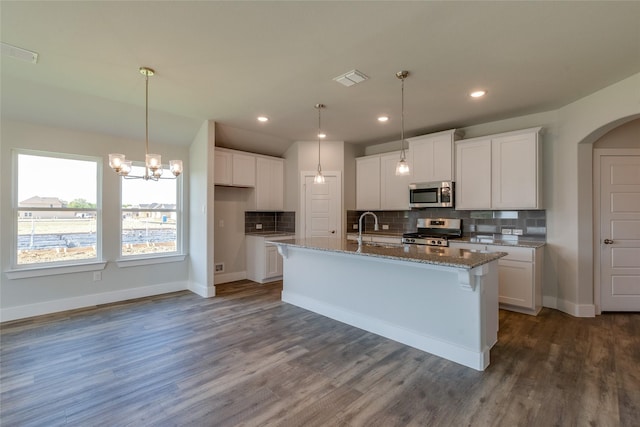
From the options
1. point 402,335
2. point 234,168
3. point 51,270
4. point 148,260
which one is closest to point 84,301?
point 51,270

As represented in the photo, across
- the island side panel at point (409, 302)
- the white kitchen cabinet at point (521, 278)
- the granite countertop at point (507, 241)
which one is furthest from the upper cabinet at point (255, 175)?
the white kitchen cabinet at point (521, 278)

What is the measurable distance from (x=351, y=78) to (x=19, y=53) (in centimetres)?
295

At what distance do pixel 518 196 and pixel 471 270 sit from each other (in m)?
2.23

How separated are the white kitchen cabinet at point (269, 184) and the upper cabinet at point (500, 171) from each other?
328cm

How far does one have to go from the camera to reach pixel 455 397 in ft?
6.98

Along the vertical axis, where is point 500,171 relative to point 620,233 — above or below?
above

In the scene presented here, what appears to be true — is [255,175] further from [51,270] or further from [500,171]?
[500,171]

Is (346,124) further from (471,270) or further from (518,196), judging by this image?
(471,270)

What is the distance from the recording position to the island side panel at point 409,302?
256cm

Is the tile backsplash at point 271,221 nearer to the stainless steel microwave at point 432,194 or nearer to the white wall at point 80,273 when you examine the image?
the white wall at point 80,273

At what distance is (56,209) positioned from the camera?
3.94 metres

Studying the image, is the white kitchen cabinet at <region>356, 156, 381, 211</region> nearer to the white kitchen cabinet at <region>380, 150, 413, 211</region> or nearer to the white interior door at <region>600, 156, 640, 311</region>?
the white kitchen cabinet at <region>380, 150, 413, 211</region>

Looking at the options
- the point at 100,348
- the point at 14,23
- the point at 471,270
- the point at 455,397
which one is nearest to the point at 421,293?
the point at 471,270

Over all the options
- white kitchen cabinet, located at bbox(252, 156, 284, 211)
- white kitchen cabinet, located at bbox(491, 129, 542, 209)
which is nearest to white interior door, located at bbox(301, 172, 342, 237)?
white kitchen cabinet, located at bbox(252, 156, 284, 211)
